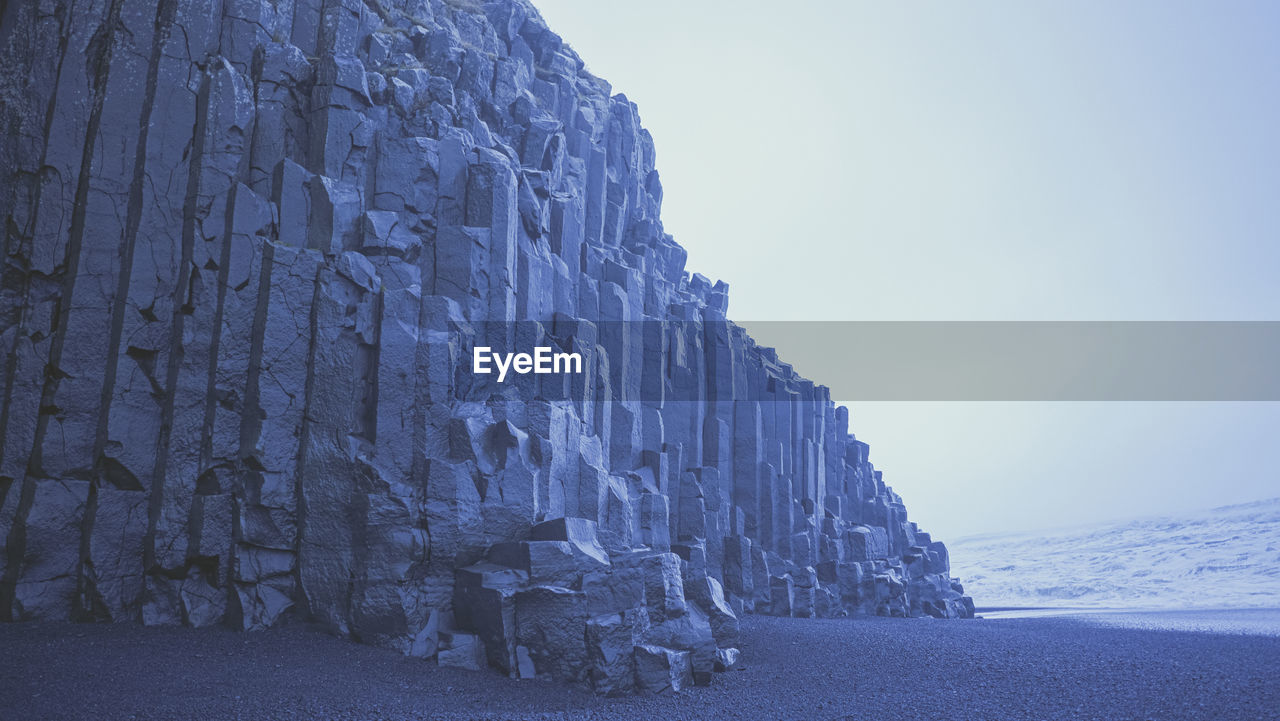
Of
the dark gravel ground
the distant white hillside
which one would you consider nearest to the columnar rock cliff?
the dark gravel ground

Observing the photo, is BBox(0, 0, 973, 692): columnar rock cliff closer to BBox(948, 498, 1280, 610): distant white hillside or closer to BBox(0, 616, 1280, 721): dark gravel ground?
BBox(0, 616, 1280, 721): dark gravel ground

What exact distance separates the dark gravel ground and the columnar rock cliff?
0.57m

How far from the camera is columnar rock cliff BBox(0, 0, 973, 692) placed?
452 inches

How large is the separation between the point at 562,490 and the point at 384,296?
13.2ft

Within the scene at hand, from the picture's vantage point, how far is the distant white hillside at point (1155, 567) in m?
42.9

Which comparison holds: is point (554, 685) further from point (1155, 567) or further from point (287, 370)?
point (1155, 567)

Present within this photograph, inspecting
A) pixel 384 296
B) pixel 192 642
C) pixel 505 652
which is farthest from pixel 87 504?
pixel 505 652

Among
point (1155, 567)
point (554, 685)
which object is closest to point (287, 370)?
point (554, 685)

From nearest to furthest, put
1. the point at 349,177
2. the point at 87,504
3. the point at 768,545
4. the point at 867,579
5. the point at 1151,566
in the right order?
the point at 87,504
the point at 349,177
the point at 768,545
the point at 867,579
the point at 1151,566

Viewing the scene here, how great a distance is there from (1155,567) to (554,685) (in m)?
49.5

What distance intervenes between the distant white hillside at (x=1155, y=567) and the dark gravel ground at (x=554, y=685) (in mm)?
29159

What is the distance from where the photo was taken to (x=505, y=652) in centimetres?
1099

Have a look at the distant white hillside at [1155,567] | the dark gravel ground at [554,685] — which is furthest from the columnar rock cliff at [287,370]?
the distant white hillside at [1155,567]

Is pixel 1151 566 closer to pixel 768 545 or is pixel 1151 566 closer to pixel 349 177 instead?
pixel 768 545
